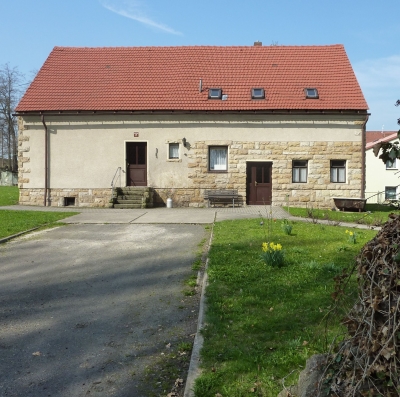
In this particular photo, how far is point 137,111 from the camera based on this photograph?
880 inches

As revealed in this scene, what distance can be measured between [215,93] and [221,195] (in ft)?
17.5

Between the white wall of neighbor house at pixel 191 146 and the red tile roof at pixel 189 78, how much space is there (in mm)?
688

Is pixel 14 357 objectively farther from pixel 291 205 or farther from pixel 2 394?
pixel 291 205

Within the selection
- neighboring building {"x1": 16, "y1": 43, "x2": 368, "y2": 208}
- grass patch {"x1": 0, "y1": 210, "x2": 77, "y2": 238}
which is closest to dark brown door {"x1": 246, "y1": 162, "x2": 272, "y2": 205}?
neighboring building {"x1": 16, "y1": 43, "x2": 368, "y2": 208}

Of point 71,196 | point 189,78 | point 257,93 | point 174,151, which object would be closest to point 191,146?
point 174,151

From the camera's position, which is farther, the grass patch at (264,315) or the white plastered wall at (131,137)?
the white plastered wall at (131,137)

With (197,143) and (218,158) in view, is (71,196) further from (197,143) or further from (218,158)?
(218,158)

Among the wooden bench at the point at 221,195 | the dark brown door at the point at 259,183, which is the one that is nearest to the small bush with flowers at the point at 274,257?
the wooden bench at the point at 221,195

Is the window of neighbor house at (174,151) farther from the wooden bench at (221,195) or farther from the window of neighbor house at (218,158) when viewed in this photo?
the wooden bench at (221,195)

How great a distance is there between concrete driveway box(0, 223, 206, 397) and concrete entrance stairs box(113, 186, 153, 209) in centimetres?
1044

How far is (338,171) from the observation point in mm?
22312

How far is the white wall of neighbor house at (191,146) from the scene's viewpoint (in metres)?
22.1

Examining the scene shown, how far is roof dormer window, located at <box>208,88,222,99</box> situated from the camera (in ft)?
75.6

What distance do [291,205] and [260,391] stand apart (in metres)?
19.1
